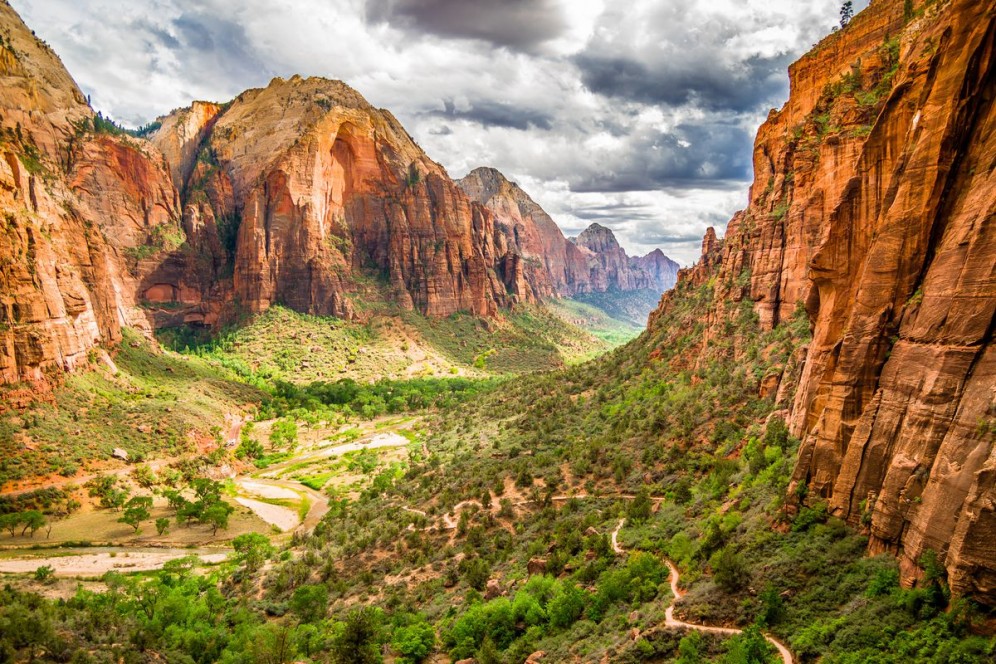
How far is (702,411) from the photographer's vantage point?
154ft

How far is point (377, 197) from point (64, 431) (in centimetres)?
12833

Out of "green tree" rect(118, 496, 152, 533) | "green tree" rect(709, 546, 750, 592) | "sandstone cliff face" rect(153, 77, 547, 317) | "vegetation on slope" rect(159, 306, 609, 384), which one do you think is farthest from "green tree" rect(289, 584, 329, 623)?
"sandstone cliff face" rect(153, 77, 547, 317)

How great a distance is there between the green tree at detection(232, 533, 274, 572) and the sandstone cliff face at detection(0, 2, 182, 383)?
37.8 metres

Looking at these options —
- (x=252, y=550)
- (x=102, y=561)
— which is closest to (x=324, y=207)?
(x=102, y=561)

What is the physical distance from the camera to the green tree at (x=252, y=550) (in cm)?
5189

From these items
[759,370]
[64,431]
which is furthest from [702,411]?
[64,431]

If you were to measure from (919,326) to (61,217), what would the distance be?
116m

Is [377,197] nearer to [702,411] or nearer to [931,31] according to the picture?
[702,411]

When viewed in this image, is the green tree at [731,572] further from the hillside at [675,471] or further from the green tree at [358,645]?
the green tree at [358,645]

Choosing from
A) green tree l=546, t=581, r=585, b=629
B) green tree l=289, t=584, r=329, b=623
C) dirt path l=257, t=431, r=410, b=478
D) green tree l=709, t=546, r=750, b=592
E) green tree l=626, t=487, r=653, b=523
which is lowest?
dirt path l=257, t=431, r=410, b=478

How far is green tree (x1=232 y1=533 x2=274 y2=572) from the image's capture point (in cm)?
5189

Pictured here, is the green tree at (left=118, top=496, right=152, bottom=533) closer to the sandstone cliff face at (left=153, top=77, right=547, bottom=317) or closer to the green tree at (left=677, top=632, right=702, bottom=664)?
the green tree at (left=677, top=632, right=702, bottom=664)

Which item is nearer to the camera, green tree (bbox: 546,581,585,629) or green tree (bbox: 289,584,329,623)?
green tree (bbox: 546,581,585,629)

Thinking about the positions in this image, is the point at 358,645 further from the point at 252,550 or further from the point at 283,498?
the point at 283,498
